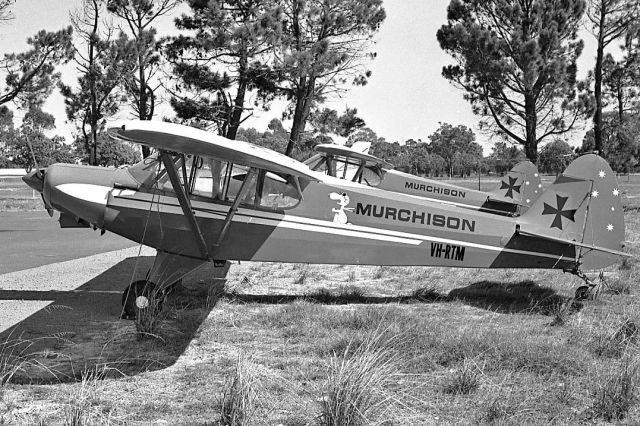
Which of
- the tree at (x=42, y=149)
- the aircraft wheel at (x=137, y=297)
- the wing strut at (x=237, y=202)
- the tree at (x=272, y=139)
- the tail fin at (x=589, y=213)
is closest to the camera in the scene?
the aircraft wheel at (x=137, y=297)

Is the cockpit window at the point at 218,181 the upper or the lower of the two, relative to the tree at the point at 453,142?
lower

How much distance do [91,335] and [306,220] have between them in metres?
3.12

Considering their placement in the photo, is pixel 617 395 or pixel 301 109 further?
pixel 301 109

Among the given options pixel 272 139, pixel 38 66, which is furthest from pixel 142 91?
pixel 272 139

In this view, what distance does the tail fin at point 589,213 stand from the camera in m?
7.75

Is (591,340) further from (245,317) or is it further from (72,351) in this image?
(72,351)

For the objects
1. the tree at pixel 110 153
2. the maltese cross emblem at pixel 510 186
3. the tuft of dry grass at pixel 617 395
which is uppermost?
the tree at pixel 110 153

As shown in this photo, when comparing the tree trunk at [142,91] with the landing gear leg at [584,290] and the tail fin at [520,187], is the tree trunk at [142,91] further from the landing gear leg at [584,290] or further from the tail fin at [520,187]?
the landing gear leg at [584,290]

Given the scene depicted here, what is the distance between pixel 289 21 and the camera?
1008 inches

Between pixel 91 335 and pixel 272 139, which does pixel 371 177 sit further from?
pixel 272 139

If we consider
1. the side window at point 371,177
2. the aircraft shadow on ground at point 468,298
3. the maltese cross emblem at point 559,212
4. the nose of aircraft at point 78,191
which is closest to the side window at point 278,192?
the aircraft shadow on ground at point 468,298

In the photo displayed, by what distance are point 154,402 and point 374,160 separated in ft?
36.0

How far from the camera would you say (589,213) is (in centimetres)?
779

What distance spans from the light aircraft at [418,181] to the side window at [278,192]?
20.3ft
